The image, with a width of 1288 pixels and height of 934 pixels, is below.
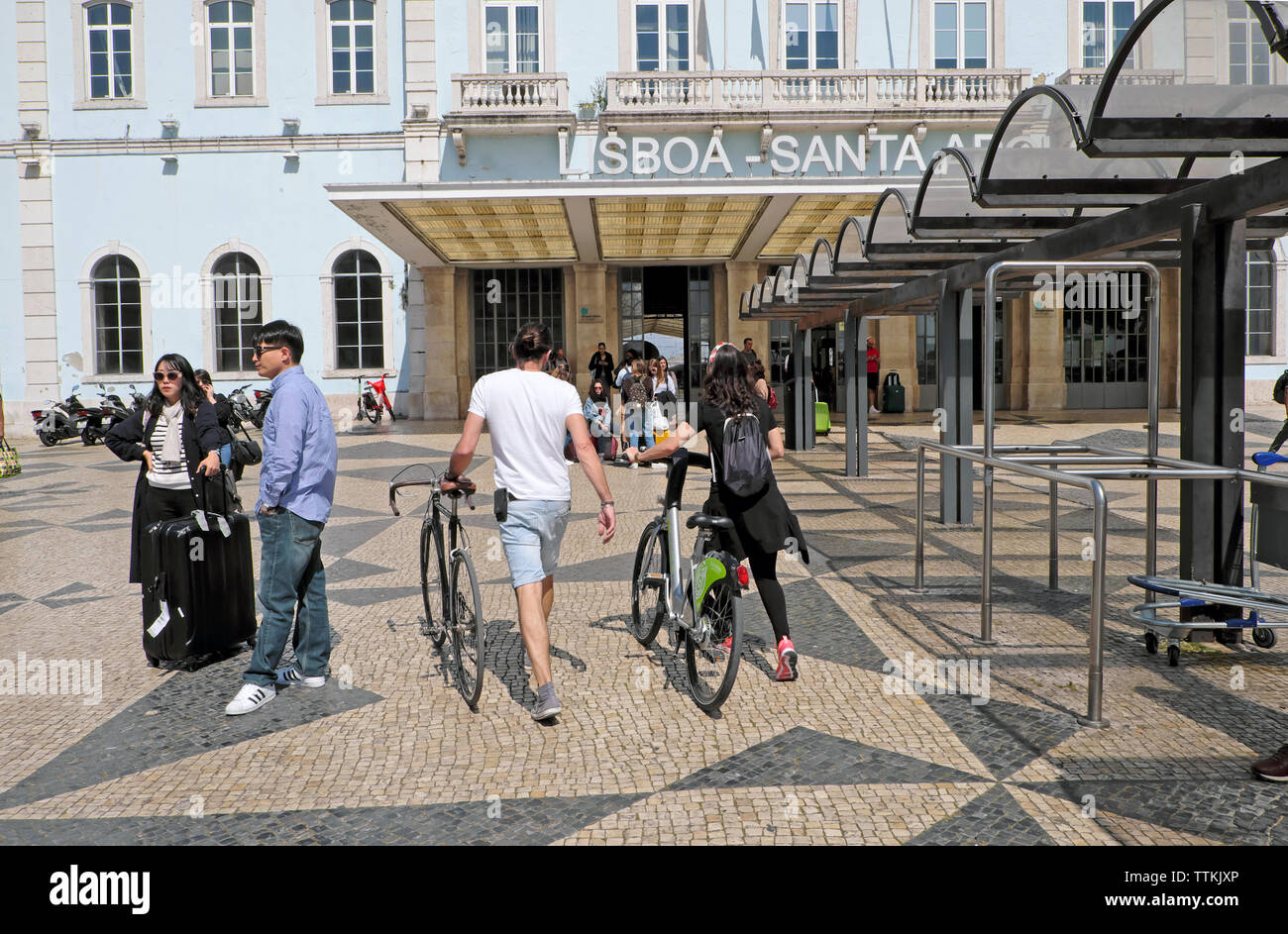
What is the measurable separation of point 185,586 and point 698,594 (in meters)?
2.69

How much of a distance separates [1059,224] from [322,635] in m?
6.34

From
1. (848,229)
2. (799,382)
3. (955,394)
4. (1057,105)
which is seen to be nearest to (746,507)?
(1057,105)

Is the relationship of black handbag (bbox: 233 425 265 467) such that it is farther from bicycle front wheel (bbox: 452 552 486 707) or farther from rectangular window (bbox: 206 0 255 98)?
rectangular window (bbox: 206 0 255 98)

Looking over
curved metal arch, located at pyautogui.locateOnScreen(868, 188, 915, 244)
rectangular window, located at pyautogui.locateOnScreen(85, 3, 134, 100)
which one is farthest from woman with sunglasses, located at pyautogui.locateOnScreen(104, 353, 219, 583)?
rectangular window, located at pyautogui.locateOnScreen(85, 3, 134, 100)

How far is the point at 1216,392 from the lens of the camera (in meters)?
5.77

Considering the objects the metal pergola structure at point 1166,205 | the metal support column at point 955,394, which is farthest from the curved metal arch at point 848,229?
the metal pergola structure at point 1166,205

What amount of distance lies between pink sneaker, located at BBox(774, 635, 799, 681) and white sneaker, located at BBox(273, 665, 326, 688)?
2.25 metres

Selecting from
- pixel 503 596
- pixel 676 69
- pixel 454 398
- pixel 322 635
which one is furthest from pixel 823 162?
pixel 322 635

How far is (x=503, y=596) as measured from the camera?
7.29 meters

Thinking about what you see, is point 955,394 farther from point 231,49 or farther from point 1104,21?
point 231,49

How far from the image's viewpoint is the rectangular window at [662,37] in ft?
82.1

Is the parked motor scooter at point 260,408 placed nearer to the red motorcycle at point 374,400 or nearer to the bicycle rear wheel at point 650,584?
the red motorcycle at point 374,400

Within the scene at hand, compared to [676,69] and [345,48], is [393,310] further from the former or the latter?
[676,69]

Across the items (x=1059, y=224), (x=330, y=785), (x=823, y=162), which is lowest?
(x=330, y=785)
